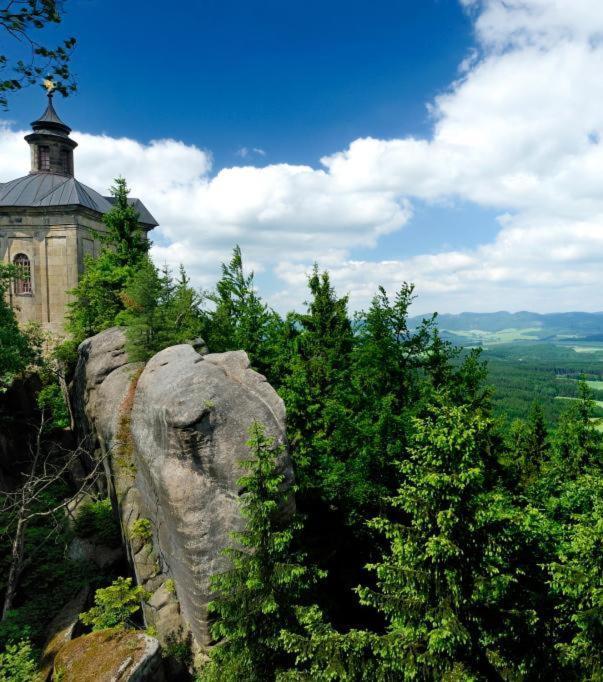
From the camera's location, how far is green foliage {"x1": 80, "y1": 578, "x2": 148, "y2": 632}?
1261 centimetres

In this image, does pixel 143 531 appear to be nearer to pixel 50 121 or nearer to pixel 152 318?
pixel 152 318

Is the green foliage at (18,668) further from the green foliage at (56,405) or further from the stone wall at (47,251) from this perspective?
the stone wall at (47,251)

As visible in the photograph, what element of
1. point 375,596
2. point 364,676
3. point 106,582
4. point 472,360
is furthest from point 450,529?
point 106,582

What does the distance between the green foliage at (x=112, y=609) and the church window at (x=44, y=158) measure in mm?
35512

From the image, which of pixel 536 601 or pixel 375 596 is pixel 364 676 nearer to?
pixel 375 596

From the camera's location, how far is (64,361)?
83.5 ft

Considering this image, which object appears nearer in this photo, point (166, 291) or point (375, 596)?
point (375, 596)

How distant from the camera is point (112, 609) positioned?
1283 cm

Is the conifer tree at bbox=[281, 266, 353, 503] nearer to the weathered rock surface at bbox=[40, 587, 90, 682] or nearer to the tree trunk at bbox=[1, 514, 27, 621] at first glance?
the weathered rock surface at bbox=[40, 587, 90, 682]

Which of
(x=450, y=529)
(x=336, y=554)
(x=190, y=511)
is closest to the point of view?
(x=450, y=529)

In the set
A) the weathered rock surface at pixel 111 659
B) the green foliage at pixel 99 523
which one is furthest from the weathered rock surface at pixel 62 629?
the green foliage at pixel 99 523

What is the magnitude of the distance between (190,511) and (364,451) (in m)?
6.23

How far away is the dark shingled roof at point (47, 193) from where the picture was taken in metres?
33.5

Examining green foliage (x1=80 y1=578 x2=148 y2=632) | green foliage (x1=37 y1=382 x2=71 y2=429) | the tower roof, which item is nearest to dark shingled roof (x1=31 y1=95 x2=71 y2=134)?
the tower roof
